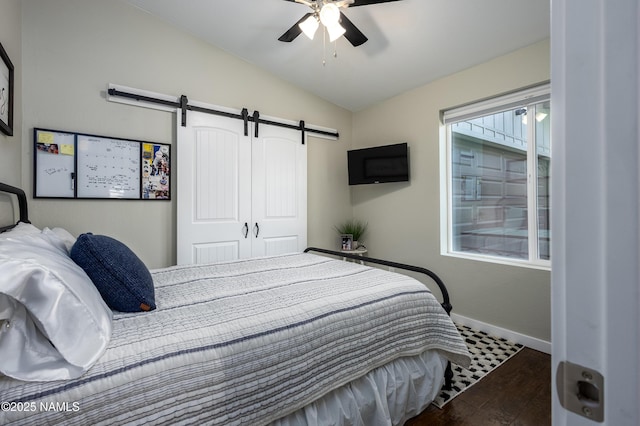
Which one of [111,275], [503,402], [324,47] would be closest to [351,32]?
[324,47]

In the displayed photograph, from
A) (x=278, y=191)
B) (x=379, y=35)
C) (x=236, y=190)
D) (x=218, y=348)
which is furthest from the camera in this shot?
(x=278, y=191)

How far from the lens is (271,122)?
345 cm

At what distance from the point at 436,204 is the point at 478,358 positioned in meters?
1.53

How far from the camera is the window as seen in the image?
106 inches

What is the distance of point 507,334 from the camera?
2729 mm

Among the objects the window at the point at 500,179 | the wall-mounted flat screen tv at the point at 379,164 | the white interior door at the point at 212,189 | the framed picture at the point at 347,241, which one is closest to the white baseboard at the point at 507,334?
the window at the point at 500,179

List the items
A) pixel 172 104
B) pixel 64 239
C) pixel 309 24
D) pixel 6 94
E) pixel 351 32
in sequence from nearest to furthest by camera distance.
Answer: pixel 64 239
pixel 6 94
pixel 309 24
pixel 351 32
pixel 172 104

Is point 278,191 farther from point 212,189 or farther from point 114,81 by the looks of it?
point 114,81

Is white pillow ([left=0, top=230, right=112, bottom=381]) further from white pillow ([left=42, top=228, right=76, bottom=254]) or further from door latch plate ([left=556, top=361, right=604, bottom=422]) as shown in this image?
door latch plate ([left=556, top=361, right=604, bottom=422])

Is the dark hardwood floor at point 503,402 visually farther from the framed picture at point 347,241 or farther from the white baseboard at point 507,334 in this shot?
the framed picture at point 347,241

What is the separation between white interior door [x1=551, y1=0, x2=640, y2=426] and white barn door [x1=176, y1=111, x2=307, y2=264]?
295 centimetres

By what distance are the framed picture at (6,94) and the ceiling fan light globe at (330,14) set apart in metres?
1.95

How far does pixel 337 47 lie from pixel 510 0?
4.71 feet

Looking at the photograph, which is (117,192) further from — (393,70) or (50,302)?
(393,70)
